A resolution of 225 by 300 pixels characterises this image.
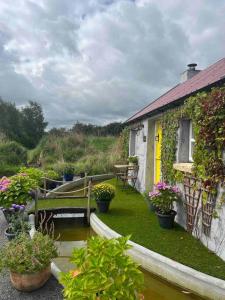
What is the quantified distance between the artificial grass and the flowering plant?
488 millimetres

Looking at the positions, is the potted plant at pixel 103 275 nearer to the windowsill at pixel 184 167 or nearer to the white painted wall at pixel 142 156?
the windowsill at pixel 184 167

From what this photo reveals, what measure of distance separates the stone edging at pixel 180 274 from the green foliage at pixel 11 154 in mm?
13482

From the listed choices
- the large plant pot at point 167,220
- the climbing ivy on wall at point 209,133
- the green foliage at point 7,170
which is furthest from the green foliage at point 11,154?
the climbing ivy on wall at point 209,133

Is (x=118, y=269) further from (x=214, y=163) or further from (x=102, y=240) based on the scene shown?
(x=214, y=163)

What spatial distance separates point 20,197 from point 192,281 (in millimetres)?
4280

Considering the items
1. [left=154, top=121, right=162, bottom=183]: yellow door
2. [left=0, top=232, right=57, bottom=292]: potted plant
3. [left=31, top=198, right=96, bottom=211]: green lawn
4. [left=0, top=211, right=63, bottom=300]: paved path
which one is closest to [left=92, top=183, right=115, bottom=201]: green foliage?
[left=31, top=198, right=96, bottom=211]: green lawn

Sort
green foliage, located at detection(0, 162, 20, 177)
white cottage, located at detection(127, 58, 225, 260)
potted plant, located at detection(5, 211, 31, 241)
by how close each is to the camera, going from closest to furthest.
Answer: white cottage, located at detection(127, 58, 225, 260) < potted plant, located at detection(5, 211, 31, 241) < green foliage, located at detection(0, 162, 20, 177)

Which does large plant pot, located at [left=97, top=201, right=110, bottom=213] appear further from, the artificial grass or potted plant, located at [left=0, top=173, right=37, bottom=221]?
potted plant, located at [left=0, top=173, right=37, bottom=221]

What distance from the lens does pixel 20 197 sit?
6.90 m

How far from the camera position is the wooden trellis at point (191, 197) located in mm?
6140

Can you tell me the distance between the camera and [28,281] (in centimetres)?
408

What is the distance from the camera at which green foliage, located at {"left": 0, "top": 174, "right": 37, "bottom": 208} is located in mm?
6816

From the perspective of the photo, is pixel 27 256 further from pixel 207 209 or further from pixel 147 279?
pixel 207 209

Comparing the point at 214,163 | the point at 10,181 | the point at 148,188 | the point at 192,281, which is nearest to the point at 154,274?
the point at 192,281
